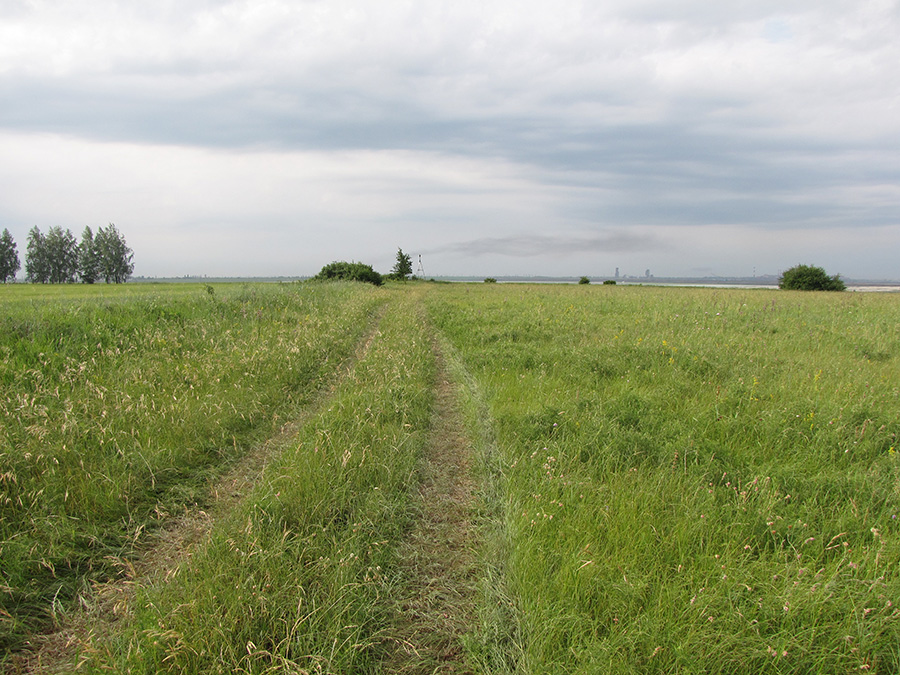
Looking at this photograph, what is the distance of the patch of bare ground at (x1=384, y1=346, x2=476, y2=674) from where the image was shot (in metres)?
2.61

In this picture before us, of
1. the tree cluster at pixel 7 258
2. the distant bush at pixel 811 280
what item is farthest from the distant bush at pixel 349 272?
the tree cluster at pixel 7 258

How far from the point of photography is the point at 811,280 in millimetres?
55281

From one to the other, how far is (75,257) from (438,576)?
11519 centimetres

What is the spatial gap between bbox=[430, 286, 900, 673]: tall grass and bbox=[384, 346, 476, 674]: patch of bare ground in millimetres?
396

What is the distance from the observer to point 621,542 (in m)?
3.36

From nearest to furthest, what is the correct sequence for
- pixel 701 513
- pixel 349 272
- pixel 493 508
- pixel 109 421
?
pixel 701 513
pixel 493 508
pixel 109 421
pixel 349 272

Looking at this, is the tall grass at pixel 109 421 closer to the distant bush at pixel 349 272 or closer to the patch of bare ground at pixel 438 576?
the patch of bare ground at pixel 438 576

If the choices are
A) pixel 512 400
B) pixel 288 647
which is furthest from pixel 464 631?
pixel 512 400

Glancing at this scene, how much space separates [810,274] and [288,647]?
73033 mm

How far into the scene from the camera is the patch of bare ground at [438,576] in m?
2.61

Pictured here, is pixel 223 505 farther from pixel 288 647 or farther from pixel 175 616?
pixel 288 647

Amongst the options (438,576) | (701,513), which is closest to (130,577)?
(438,576)

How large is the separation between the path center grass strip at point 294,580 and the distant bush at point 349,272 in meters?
41.5

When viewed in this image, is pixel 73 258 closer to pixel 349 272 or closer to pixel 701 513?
pixel 349 272
